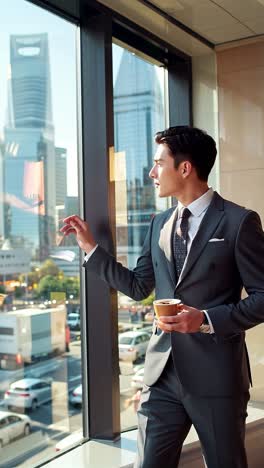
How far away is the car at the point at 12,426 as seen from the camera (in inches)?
92.9

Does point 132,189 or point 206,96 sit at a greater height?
point 206,96

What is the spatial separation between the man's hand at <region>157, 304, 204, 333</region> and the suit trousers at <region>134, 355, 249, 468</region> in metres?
0.23

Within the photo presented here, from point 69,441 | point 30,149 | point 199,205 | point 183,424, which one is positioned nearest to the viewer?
point 183,424

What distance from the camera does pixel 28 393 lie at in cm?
247

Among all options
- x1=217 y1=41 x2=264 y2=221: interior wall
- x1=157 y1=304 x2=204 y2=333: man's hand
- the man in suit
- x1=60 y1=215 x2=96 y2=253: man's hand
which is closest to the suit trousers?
the man in suit

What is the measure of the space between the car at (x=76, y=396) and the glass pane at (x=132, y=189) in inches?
10.6

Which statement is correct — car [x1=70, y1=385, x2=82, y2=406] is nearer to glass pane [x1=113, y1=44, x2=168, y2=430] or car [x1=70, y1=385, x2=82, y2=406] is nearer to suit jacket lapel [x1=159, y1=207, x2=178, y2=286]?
glass pane [x1=113, y1=44, x2=168, y2=430]

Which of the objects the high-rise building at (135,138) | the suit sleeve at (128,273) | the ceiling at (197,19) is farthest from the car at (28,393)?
the ceiling at (197,19)

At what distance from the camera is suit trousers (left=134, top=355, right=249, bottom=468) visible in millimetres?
1878

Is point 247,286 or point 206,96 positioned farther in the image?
point 206,96

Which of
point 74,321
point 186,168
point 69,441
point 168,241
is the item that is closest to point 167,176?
point 186,168

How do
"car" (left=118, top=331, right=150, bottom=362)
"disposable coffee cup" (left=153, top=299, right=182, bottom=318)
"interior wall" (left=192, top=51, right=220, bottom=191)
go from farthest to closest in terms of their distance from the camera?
"interior wall" (left=192, top=51, right=220, bottom=191)
"car" (left=118, top=331, right=150, bottom=362)
"disposable coffee cup" (left=153, top=299, right=182, bottom=318)

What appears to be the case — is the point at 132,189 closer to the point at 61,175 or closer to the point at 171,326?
the point at 61,175

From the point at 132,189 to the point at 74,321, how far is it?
0.88 meters
